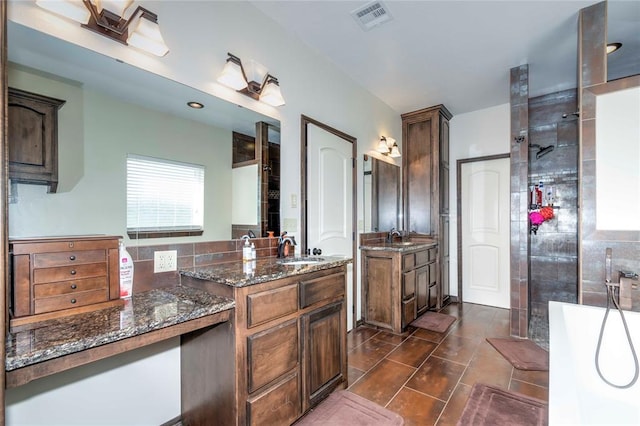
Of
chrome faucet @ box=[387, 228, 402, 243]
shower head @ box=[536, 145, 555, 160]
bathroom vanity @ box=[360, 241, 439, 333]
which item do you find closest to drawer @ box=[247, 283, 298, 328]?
bathroom vanity @ box=[360, 241, 439, 333]

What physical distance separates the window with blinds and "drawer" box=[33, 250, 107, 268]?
Answer: 0.20 metres

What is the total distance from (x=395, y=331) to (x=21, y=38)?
337 centimetres


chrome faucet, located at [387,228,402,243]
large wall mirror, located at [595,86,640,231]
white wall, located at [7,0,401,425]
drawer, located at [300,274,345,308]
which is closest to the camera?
white wall, located at [7,0,401,425]

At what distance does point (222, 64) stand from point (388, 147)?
2417mm

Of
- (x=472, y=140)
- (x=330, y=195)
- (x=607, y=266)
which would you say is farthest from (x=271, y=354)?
(x=472, y=140)

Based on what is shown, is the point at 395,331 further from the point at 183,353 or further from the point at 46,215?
the point at 46,215

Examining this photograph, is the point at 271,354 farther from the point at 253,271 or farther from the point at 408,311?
the point at 408,311

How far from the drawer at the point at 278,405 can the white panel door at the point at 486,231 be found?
11.4ft

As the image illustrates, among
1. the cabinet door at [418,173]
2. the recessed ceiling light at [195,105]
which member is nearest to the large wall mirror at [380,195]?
the cabinet door at [418,173]

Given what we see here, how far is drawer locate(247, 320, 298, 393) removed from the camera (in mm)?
1418

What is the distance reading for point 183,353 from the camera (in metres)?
1.68

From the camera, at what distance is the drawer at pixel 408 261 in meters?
3.11

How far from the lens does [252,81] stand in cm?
204

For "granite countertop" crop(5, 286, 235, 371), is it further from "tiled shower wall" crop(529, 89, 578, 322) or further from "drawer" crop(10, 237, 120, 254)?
"tiled shower wall" crop(529, 89, 578, 322)
